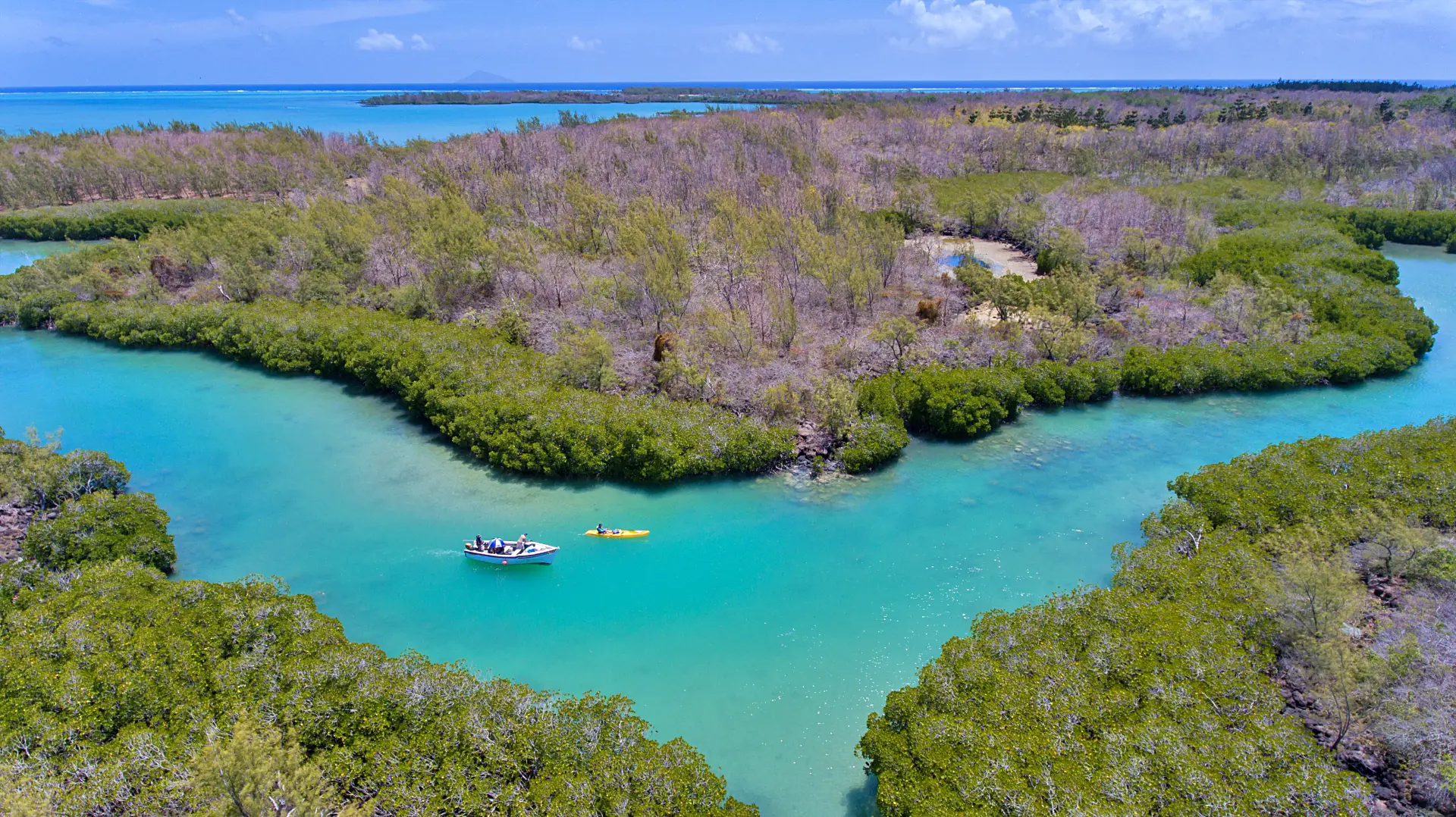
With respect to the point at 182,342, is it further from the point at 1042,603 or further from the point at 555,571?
the point at 1042,603

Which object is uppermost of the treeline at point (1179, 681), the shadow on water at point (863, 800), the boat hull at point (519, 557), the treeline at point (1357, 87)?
the treeline at point (1357, 87)

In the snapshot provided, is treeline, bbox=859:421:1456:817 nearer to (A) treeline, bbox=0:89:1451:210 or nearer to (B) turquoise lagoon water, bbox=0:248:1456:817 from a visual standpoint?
(B) turquoise lagoon water, bbox=0:248:1456:817

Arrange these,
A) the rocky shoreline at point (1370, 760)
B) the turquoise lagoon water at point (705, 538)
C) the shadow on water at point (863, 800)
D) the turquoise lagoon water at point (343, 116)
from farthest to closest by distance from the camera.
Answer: the turquoise lagoon water at point (343, 116) → the turquoise lagoon water at point (705, 538) → the shadow on water at point (863, 800) → the rocky shoreline at point (1370, 760)

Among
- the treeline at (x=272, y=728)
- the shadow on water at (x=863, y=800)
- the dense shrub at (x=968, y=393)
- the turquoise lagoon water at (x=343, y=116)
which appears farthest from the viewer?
the turquoise lagoon water at (x=343, y=116)

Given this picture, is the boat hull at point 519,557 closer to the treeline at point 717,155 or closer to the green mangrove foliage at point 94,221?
the treeline at point 717,155

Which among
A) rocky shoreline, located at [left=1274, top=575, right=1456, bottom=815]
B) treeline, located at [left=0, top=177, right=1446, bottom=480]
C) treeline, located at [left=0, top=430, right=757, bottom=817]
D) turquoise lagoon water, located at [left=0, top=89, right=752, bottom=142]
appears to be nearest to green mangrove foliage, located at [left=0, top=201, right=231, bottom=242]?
treeline, located at [left=0, top=177, right=1446, bottom=480]

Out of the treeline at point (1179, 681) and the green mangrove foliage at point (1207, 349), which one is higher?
the green mangrove foliage at point (1207, 349)

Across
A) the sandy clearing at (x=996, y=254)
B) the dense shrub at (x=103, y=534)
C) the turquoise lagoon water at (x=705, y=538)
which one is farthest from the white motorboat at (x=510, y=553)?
the sandy clearing at (x=996, y=254)
